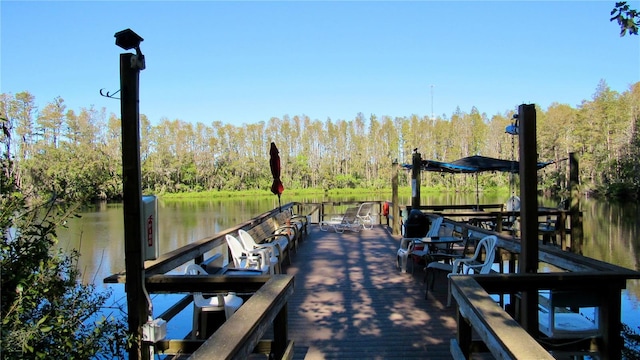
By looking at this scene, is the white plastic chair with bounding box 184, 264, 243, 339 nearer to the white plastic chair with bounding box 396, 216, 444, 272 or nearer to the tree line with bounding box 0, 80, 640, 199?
the white plastic chair with bounding box 396, 216, 444, 272

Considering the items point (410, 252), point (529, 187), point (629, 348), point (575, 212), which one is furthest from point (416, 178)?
point (529, 187)

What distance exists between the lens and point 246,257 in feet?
15.0

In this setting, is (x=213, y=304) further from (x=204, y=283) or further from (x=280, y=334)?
(x=280, y=334)

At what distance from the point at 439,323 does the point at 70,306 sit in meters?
2.72

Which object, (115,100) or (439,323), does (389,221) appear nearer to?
(439,323)

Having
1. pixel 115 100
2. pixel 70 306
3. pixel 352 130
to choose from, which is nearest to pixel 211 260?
pixel 70 306

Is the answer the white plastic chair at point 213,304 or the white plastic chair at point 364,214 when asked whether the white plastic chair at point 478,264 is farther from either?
the white plastic chair at point 364,214

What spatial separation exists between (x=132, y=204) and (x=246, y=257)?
2116mm

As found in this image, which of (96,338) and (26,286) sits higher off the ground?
(26,286)

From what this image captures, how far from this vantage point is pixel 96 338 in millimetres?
2357

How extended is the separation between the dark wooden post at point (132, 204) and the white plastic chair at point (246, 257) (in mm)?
1740

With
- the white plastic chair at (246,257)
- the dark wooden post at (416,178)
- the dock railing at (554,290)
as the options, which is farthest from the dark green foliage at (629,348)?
the dark wooden post at (416,178)

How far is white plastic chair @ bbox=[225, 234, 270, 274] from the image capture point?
437cm

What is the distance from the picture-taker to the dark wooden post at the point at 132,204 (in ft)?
8.45
